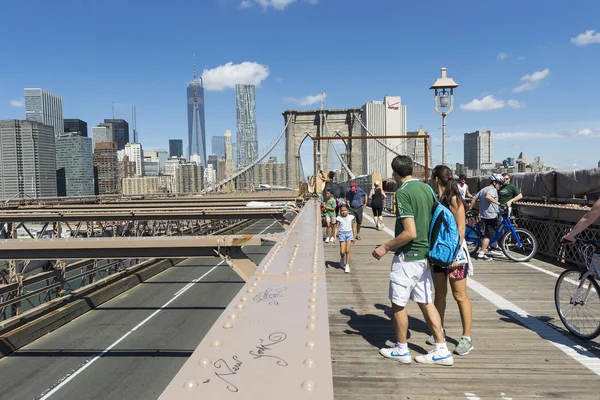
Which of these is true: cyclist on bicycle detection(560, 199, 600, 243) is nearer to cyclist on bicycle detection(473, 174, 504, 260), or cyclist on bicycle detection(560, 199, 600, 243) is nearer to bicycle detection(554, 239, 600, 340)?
bicycle detection(554, 239, 600, 340)

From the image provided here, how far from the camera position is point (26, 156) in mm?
138625

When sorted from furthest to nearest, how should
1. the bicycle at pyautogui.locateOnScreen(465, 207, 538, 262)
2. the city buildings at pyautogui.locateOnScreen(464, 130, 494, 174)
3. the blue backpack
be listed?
the city buildings at pyautogui.locateOnScreen(464, 130, 494, 174) < the bicycle at pyautogui.locateOnScreen(465, 207, 538, 262) < the blue backpack

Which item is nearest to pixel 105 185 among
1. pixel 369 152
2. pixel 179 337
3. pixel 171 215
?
pixel 369 152

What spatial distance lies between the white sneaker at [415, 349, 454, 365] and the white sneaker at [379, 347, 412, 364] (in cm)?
7

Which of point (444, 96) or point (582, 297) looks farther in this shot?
point (444, 96)

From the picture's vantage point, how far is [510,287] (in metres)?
5.91

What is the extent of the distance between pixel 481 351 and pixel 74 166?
202429 mm

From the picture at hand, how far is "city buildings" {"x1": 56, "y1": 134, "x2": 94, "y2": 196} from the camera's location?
563 ft

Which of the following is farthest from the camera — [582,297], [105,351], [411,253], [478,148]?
[478,148]

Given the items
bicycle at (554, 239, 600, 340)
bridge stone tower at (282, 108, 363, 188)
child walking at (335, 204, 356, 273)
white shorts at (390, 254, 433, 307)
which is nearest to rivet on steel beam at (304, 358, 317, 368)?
white shorts at (390, 254, 433, 307)

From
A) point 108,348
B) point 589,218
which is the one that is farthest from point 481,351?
point 108,348

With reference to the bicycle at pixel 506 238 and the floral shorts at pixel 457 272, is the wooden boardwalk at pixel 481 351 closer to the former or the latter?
the floral shorts at pixel 457 272

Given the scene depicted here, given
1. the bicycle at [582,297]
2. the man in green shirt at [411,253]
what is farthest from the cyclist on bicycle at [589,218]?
the man in green shirt at [411,253]

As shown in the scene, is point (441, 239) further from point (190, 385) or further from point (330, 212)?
point (330, 212)
